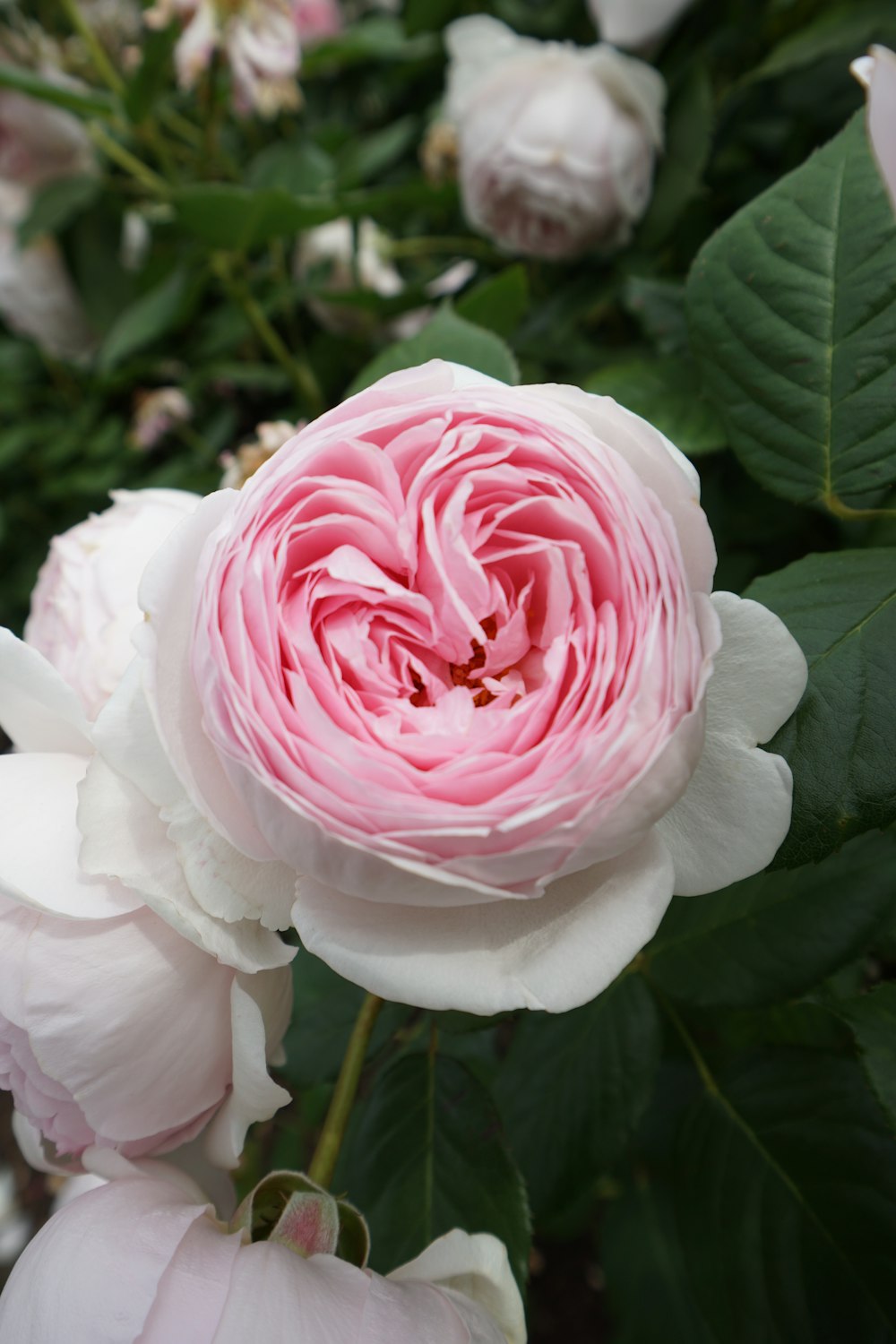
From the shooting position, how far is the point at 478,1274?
0.34 metres

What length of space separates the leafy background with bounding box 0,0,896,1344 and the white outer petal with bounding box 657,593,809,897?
4cm

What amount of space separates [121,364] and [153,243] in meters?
0.16

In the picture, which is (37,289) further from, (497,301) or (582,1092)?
(582,1092)

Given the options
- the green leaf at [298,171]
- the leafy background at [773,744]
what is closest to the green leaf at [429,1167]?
the leafy background at [773,744]

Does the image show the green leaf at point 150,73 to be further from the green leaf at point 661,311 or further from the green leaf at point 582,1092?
the green leaf at point 582,1092

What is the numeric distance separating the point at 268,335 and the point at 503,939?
82 cm

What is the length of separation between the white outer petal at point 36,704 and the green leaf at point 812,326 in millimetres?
290

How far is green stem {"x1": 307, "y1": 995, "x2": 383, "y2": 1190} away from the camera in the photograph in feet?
1.22

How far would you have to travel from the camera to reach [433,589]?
0.31 metres

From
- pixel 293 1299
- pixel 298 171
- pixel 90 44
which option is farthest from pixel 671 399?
pixel 90 44

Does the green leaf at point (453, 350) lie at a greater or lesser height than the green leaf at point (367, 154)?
greater

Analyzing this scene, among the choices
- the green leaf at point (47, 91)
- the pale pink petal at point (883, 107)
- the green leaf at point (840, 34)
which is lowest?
the green leaf at point (47, 91)

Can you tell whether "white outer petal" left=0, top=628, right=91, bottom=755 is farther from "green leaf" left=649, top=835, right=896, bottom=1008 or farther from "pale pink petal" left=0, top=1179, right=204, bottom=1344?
"green leaf" left=649, top=835, right=896, bottom=1008

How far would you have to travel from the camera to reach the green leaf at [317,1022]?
1.86 ft
